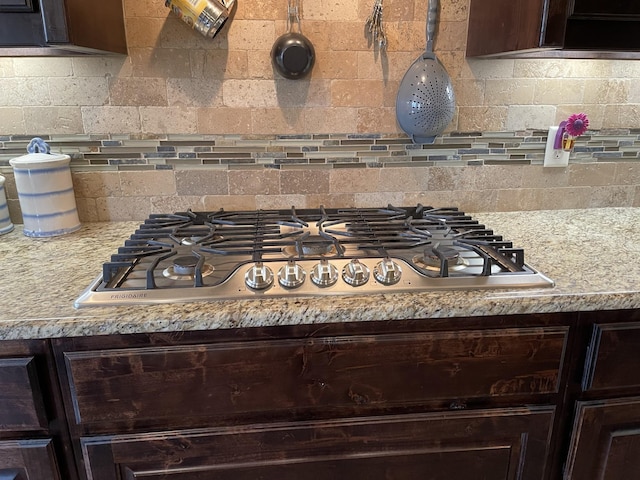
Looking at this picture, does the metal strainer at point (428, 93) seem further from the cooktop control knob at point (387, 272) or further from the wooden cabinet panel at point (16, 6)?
the wooden cabinet panel at point (16, 6)

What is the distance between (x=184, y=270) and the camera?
100cm

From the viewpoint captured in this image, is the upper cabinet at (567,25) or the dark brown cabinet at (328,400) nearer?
the dark brown cabinet at (328,400)

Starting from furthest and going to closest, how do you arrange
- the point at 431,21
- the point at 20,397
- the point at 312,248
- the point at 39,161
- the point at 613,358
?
the point at 431,21 < the point at 39,161 < the point at 312,248 < the point at 613,358 < the point at 20,397

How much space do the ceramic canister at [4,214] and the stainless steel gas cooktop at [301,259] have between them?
39 cm

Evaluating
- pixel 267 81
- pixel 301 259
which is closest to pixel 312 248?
pixel 301 259

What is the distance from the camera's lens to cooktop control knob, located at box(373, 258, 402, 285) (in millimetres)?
960

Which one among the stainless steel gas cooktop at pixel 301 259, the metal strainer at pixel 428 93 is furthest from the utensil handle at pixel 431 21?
the stainless steel gas cooktop at pixel 301 259

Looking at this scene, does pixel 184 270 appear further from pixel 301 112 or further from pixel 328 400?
pixel 301 112

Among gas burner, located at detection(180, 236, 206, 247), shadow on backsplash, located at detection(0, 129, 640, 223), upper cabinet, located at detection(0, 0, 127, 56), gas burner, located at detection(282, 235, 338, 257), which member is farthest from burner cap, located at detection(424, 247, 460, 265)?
upper cabinet, located at detection(0, 0, 127, 56)

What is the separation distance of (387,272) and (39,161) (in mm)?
A: 943

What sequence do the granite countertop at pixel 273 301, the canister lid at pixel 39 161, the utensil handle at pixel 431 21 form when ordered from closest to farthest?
the granite countertop at pixel 273 301
the canister lid at pixel 39 161
the utensil handle at pixel 431 21

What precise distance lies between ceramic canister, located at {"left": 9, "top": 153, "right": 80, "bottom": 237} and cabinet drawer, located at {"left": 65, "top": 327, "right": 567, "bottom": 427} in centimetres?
55

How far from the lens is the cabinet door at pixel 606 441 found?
1032mm

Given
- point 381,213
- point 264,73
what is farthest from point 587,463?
point 264,73
